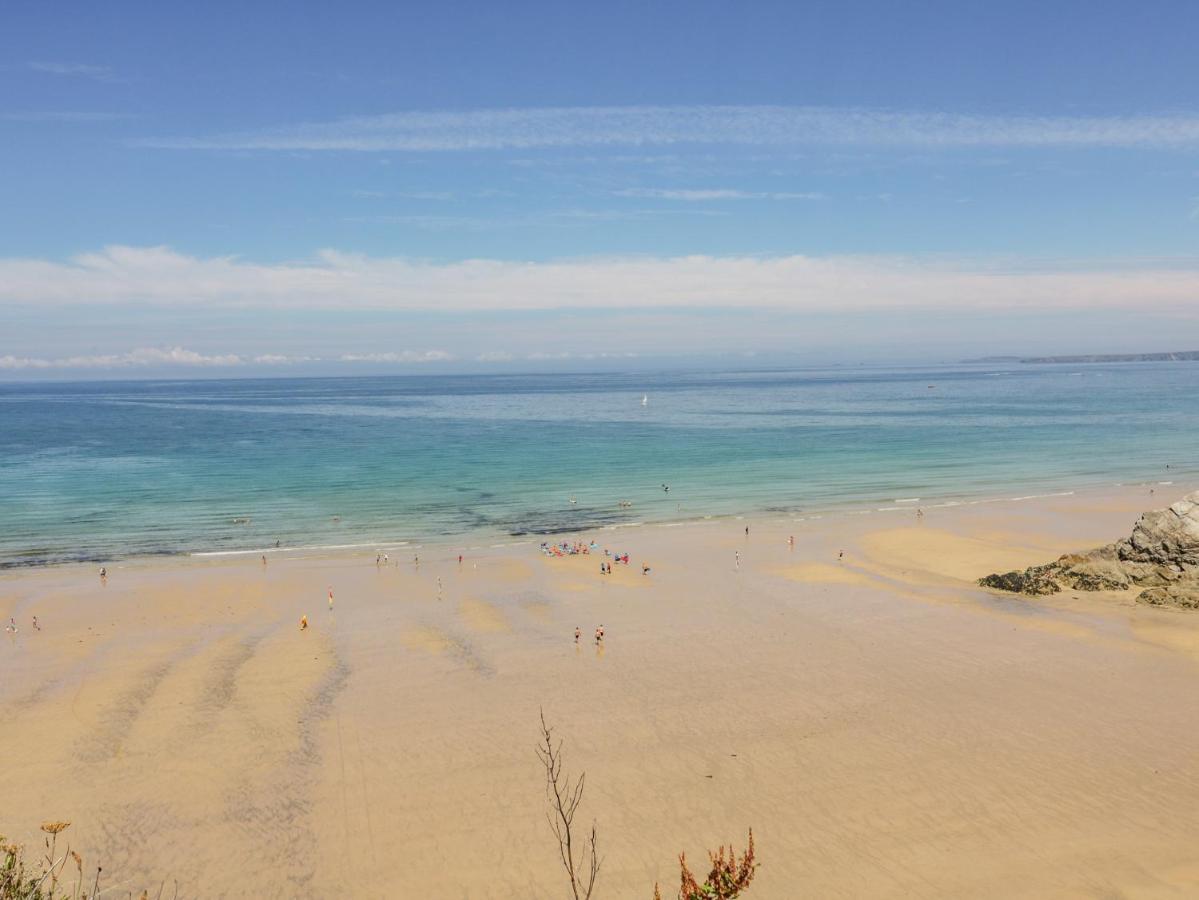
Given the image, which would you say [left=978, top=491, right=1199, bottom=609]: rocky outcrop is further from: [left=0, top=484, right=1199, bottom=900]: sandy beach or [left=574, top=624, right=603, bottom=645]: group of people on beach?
[left=574, top=624, right=603, bottom=645]: group of people on beach

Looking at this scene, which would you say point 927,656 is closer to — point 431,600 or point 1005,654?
point 1005,654

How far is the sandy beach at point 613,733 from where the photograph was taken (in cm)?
1551

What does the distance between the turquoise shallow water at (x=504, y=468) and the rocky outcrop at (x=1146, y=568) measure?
64.7 ft

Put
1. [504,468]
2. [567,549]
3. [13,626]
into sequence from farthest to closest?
[504,468]
[567,549]
[13,626]

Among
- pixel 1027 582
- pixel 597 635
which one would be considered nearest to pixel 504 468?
pixel 597 635

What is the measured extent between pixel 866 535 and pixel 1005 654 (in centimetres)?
1870

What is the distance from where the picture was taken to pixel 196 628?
29.6 meters

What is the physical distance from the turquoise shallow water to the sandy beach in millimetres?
14154

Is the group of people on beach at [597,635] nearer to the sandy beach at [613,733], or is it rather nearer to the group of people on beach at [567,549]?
the sandy beach at [613,733]

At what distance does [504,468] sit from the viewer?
71.4 m

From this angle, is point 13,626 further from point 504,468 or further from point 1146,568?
point 504,468

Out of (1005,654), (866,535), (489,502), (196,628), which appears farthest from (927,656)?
(489,502)

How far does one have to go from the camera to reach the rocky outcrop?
30.3 m

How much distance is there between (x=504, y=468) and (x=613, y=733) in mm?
51865
